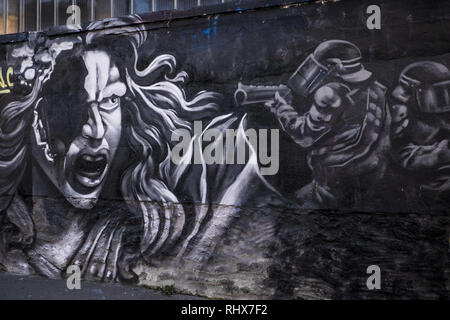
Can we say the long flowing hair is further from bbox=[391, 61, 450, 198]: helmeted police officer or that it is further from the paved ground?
bbox=[391, 61, 450, 198]: helmeted police officer

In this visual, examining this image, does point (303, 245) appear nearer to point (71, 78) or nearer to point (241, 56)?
point (241, 56)

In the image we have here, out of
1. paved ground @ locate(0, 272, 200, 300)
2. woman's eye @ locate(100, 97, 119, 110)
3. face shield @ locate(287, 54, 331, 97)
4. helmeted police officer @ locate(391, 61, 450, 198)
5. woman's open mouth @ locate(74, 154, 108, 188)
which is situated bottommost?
paved ground @ locate(0, 272, 200, 300)

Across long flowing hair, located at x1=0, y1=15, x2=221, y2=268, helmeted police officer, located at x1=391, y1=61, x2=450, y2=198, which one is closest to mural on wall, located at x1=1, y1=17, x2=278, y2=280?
long flowing hair, located at x1=0, y1=15, x2=221, y2=268

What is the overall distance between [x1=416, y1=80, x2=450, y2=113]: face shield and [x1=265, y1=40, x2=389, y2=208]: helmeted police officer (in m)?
0.33

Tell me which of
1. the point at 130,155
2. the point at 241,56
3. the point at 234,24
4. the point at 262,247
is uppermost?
→ the point at 234,24

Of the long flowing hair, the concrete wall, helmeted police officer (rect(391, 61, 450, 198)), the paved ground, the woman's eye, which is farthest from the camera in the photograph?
the woman's eye

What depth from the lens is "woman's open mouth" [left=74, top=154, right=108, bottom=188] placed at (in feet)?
16.8

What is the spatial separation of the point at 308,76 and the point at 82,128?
2.93 meters

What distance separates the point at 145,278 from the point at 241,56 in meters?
2.81

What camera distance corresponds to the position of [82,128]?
525cm

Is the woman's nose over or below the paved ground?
over

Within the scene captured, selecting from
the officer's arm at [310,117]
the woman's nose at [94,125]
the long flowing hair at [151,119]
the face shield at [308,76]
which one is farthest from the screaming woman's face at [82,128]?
the face shield at [308,76]
